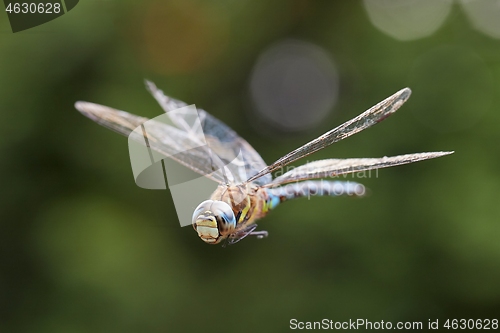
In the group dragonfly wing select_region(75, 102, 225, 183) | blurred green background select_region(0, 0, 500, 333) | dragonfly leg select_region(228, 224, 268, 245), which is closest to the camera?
dragonfly leg select_region(228, 224, 268, 245)

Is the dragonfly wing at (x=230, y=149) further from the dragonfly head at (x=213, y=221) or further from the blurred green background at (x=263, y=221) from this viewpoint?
the blurred green background at (x=263, y=221)

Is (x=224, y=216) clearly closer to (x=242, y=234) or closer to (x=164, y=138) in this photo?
(x=242, y=234)

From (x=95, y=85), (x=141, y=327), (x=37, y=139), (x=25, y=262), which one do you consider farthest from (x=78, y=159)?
(x=141, y=327)

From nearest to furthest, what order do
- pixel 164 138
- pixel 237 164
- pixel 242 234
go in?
pixel 242 234 < pixel 164 138 < pixel 237 164

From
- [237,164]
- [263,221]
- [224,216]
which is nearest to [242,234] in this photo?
[224,216]

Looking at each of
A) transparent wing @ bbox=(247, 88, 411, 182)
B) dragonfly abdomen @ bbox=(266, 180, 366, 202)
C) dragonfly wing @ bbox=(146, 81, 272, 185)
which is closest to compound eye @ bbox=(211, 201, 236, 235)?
transparent wing @ bbox=(247, 88, 411, 182)

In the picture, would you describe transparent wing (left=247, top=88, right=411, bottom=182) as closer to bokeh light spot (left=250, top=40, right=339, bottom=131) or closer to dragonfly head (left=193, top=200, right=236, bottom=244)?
dragonfly head (left=193, top=200, right=236, bottom=244)
